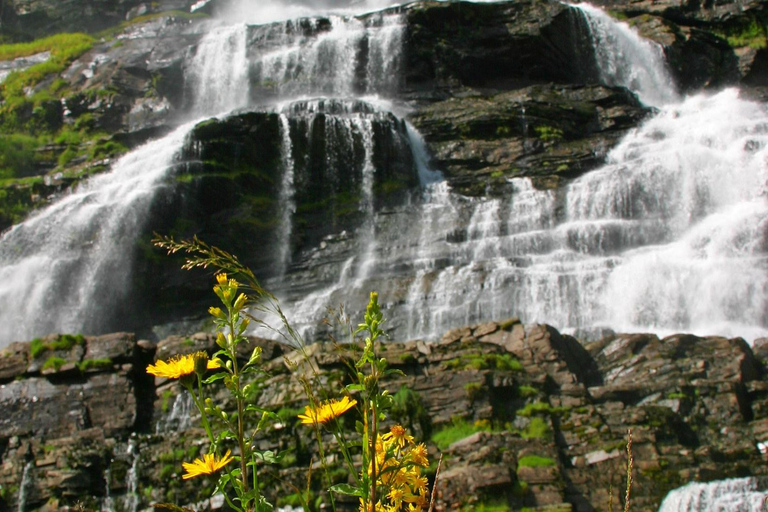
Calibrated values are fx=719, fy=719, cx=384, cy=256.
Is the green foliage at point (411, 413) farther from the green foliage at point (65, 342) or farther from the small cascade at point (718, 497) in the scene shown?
the green foliage at point (65, 342)

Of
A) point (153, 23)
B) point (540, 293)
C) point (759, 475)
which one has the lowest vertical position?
point (759, 475)

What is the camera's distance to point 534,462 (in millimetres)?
7895

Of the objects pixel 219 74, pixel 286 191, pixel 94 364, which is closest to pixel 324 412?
pixel 94 364

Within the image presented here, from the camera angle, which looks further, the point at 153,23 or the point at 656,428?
the point at 153,23

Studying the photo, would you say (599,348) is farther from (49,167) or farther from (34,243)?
(49,167)

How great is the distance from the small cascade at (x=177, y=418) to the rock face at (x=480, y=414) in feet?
0.07

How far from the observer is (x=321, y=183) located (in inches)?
836

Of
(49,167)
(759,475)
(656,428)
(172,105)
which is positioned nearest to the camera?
(759,475)

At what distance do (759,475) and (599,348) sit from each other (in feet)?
13.3

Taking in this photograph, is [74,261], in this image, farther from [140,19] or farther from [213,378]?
[140,19]

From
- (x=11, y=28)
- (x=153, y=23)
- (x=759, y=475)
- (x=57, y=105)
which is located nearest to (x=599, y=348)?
(x=759, y=475)

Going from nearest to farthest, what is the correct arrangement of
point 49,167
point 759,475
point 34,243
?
point 759,475 < point 34,243 < point 49,167

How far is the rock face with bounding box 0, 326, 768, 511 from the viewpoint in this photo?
7.91m

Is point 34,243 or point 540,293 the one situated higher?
point 34,243
